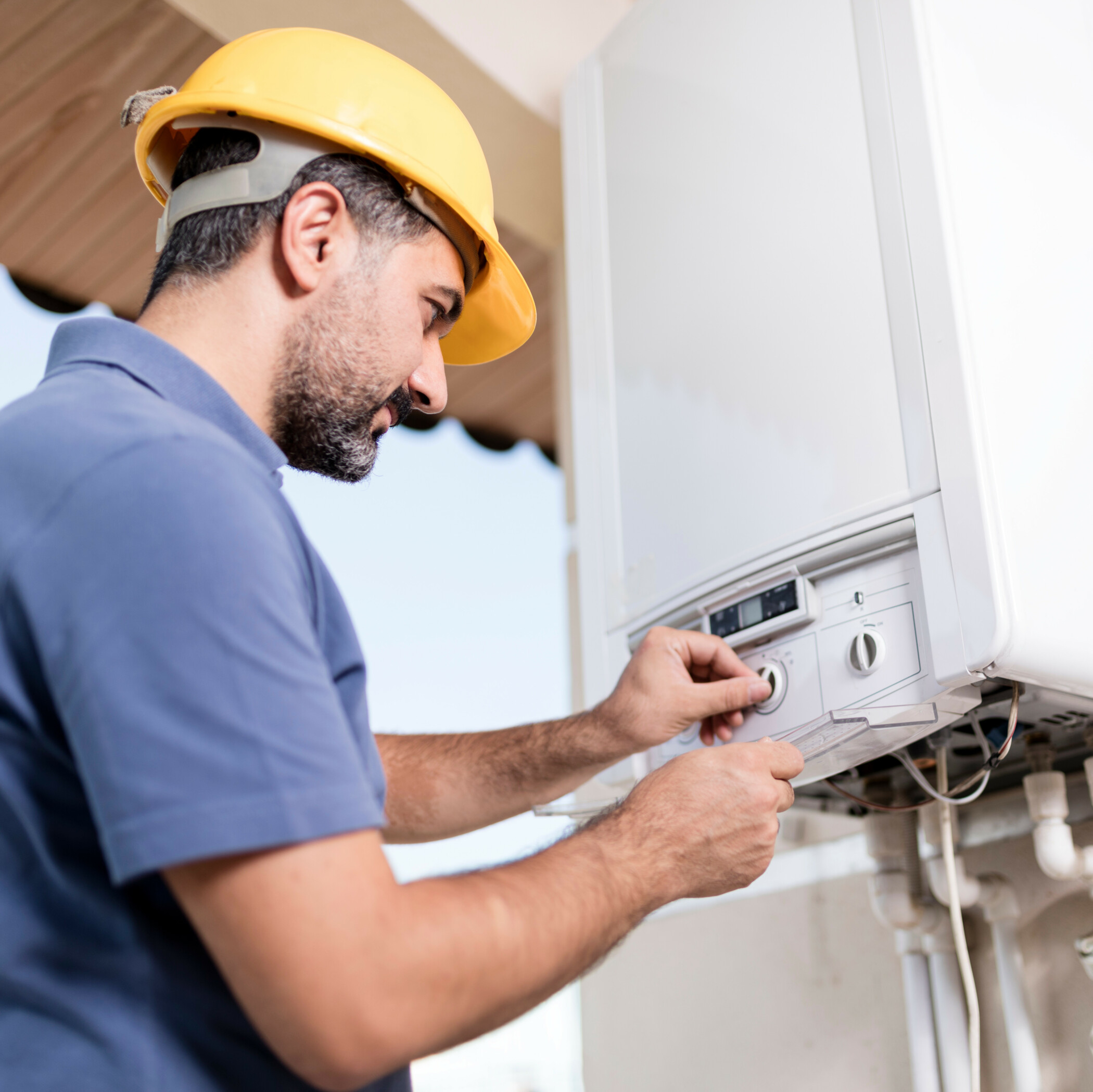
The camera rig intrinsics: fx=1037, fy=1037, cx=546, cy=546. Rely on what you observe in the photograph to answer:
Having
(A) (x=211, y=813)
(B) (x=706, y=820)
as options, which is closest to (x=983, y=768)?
(B) (x=706, y=820)

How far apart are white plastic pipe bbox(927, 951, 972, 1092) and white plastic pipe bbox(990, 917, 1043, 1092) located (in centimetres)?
5

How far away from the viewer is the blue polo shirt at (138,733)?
479 mm

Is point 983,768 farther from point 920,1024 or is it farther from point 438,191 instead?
point 438,191

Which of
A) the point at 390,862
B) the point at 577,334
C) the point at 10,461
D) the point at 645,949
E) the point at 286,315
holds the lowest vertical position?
the point at 645,949

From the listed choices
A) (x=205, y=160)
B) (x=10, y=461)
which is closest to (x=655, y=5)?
(x=205, y=160)

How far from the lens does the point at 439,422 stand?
9.19 feet

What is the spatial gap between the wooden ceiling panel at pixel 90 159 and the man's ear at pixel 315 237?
1.15 metres

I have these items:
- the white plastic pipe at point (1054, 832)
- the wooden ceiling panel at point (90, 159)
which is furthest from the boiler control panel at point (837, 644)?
the wooden ceiling panel at point (90, 159)

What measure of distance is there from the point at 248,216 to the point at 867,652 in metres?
0.63

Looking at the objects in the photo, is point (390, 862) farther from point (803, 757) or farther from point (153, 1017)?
point (803, 757)

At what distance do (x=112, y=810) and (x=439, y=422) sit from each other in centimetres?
237

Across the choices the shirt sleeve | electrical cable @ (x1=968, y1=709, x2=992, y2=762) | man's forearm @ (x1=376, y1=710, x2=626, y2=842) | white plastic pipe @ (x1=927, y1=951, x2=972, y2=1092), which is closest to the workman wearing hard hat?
the shirt sleeve

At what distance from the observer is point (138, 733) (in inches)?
18.9

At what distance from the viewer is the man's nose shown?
97 cm
